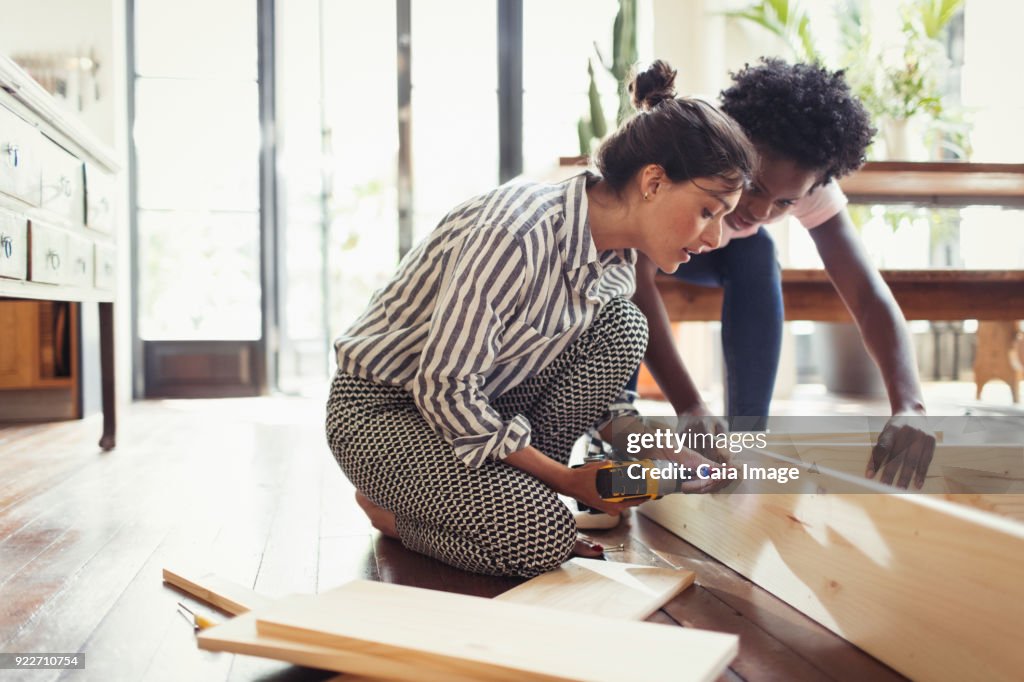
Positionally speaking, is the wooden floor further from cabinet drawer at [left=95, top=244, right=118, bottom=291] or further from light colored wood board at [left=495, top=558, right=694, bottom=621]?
cabinet drawer at [left=95, top=244, right=118, bottom=291]

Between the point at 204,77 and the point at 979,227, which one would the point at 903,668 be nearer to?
the point at 204,77

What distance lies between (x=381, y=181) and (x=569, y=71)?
1149 mm

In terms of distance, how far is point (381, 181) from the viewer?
435 centimetres

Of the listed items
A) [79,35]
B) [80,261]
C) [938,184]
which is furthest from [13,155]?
[938,184]

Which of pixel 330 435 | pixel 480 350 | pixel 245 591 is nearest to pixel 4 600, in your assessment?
pixel 245 591

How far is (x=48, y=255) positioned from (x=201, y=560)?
0.98m

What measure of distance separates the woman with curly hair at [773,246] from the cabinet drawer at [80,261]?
4.48ft

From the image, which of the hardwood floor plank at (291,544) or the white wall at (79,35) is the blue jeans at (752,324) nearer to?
the hardwood floor plank at (291,544)

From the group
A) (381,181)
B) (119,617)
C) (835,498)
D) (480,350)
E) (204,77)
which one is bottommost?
(119,617)

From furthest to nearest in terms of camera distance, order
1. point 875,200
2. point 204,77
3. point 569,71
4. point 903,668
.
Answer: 1. point 569,71
2. point 204,77
3. point 875,200
4. point 903,668

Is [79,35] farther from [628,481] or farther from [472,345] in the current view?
[628,481]

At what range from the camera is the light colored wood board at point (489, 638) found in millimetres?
702

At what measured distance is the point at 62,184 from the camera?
77.2 inches

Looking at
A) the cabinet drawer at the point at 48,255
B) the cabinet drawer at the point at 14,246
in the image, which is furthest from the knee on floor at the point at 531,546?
the cabinet drawer at the point at 48,255
